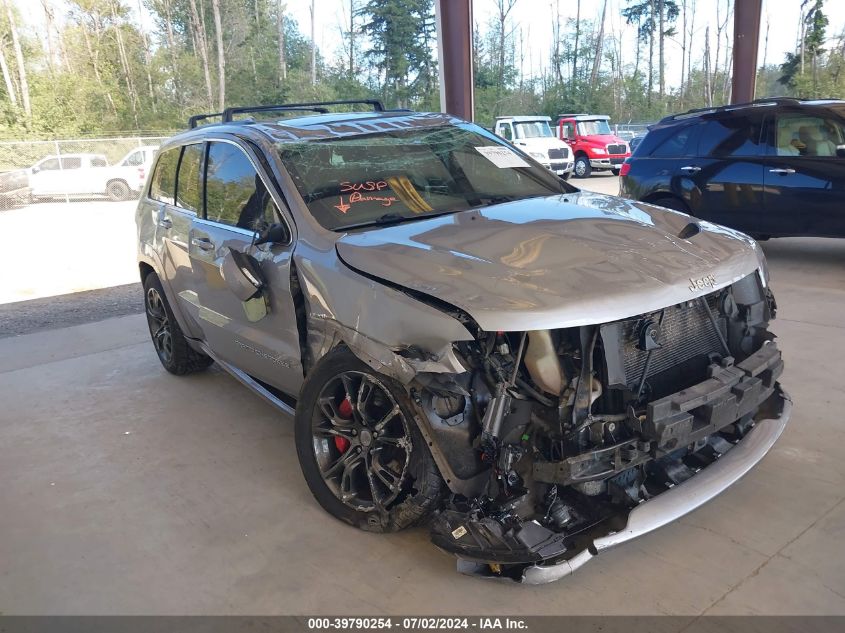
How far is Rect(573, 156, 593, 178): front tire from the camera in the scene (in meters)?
23.2

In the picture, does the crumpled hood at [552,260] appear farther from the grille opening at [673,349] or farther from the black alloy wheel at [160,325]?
the black alloy wheel at [160,325]

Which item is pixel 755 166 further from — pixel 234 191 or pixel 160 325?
pixel 160 325

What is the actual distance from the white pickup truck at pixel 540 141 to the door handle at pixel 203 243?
59.7 feet

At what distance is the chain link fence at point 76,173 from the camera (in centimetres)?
2141

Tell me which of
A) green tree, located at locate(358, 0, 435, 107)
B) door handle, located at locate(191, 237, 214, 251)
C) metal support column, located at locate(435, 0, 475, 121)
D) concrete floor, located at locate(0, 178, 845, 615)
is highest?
green tree, located at locate(358, 0, 435, 107)

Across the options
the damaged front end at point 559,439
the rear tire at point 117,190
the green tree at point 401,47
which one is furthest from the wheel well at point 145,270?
the green tree at point 401,47

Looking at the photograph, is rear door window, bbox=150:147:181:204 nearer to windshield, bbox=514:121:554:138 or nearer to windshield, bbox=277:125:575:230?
windshield, bbox=277:125:575:230

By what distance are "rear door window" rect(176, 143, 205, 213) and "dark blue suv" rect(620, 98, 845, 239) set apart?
5780 millimetres

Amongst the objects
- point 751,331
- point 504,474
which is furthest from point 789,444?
point 504,474

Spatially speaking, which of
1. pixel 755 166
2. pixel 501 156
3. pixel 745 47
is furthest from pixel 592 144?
pixel 501 156

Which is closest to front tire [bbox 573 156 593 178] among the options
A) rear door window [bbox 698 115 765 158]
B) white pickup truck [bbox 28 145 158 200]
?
white pickup truck [bbox 28 145 158 200]

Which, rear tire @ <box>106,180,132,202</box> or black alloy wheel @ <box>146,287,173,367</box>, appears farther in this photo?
rear tire @ <box>106,180,132,202</box>

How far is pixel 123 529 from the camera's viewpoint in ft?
11.1
